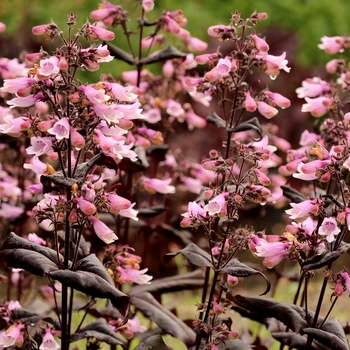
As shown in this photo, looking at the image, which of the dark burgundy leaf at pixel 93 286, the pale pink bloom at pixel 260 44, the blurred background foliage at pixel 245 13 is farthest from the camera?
the blurred background foliage at pixel 245 13

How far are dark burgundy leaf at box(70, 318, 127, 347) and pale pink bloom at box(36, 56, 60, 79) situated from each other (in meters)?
1.09

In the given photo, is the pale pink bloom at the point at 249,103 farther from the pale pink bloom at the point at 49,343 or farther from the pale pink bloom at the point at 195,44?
the pale pink bloom at the point at 49,343

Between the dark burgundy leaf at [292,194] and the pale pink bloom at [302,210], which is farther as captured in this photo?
the dark burgundy leaf at [292,194]

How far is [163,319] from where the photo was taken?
2885mm

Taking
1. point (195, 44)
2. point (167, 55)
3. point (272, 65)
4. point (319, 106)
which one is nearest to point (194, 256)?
point (272, 65)

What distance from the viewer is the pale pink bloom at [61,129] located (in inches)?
78.0

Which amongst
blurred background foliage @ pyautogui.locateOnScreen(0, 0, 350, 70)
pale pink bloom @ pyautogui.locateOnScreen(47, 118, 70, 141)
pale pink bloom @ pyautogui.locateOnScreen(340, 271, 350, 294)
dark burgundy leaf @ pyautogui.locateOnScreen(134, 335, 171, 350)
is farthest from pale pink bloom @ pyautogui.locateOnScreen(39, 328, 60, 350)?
blurred background foliage @ pyautogui.locateOnScreen(0, 0, 350, 70)

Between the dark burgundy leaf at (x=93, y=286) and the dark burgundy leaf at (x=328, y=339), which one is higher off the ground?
the dark burgundy leaf at (x=93, y=286)

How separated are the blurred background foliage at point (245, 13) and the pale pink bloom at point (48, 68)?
7.69m

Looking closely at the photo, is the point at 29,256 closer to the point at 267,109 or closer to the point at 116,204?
the point at 116,204

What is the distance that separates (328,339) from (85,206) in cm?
101

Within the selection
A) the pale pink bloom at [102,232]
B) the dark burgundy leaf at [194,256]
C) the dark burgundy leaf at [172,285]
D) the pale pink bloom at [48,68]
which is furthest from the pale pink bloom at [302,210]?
the dark burgundy leaf at [172,285]

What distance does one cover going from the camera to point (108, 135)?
84.0 inches

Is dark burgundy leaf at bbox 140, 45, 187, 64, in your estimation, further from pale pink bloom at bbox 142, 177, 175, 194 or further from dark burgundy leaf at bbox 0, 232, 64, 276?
dark burgundy leaf at bbox 0, 232, 64, 276
